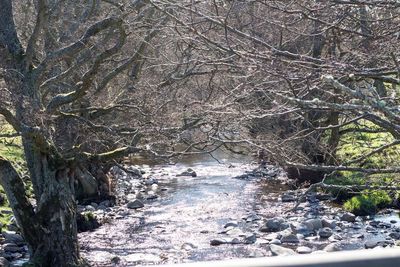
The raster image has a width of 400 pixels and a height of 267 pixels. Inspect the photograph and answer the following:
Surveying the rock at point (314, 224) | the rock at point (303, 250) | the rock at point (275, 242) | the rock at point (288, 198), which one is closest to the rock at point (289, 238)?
the rock at point (275, 242)

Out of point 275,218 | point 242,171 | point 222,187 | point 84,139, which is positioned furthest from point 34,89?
point 242,171

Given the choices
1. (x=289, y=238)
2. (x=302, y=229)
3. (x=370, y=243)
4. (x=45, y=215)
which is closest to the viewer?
(x=45, y=215)

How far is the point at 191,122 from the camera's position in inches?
628

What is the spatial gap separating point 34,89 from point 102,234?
6391 mm

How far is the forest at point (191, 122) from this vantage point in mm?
7738

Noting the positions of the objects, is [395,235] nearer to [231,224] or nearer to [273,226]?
[273,226]

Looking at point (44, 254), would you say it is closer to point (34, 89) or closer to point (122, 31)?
point (34, 89)

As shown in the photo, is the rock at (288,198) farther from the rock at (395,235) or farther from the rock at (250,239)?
the rock at (395,235)

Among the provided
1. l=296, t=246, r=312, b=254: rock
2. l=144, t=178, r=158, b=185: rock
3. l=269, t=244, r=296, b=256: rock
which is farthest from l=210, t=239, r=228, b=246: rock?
l=144, t=178, r=158, b=185: rock

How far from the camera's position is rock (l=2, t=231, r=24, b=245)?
16584 mm

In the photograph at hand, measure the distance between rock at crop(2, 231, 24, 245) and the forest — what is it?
0.17m

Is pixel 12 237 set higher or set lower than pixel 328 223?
higher

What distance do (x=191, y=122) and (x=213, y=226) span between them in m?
4.22

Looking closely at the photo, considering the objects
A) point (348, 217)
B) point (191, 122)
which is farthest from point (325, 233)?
point (191, 122)
